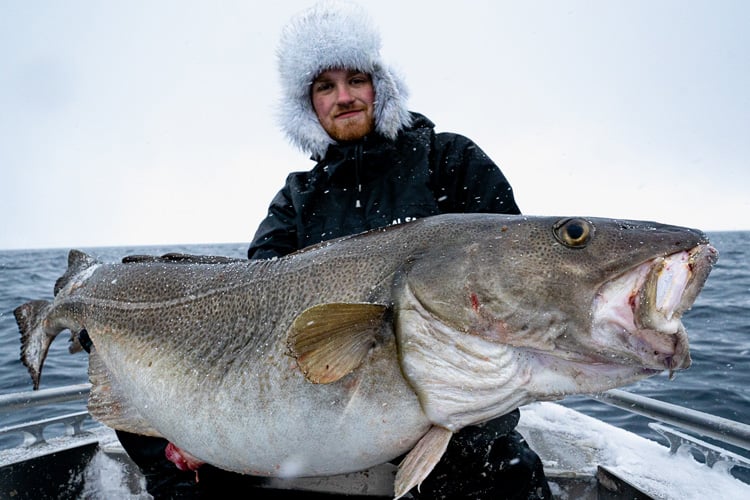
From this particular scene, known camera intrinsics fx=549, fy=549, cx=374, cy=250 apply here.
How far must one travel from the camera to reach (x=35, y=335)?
3.45m

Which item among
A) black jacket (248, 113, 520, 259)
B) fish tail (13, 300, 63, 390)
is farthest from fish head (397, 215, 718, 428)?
fish tail (13, 300, 63, 390)

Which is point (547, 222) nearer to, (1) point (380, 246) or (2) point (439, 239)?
(2) point (439, 239)

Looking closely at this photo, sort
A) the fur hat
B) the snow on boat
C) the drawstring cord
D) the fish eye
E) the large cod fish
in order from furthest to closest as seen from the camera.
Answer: the fur hat → the drawstring cord → the snow on boat → the fish eye → the large cod fish

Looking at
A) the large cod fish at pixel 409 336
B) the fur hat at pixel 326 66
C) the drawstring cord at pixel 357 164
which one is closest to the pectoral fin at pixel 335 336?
the large cod fish at pixel 409 336

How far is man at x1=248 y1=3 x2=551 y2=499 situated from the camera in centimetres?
349

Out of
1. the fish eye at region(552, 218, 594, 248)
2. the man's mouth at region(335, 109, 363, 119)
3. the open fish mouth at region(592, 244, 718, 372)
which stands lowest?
the open fish mouth at region(592, 244, 718, 372)

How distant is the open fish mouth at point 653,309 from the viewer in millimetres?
1629

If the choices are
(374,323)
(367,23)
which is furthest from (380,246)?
(367,23)

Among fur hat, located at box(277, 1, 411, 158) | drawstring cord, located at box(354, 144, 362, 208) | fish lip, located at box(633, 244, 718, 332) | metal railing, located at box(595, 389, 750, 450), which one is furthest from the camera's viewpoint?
fur hat, located at box(277, 1, 411, 158)

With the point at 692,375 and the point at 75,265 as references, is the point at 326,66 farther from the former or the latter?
the point at 692,375

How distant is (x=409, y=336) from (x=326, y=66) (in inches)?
102

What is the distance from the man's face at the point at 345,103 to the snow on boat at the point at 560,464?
227 centimetres

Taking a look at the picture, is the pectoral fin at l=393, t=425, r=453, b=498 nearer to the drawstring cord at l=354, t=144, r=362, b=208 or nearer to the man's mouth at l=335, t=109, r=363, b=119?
the drawstring cord at l=354, t=144, r=362, b=208

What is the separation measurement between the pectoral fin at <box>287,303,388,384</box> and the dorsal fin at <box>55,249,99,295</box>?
2.15 m
